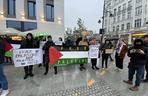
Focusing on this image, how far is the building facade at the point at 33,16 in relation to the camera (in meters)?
26.1

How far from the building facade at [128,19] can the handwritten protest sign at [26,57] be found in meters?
34.3

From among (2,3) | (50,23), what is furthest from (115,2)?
(2,3)

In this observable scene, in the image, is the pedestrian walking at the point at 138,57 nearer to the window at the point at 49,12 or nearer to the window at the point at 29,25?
the window at the point at 29,25

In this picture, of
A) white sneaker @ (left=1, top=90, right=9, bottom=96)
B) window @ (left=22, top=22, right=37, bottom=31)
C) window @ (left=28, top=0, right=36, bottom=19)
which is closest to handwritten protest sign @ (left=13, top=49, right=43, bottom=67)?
white sneaker @ (left=1, top=90, right=9, bottom=96)

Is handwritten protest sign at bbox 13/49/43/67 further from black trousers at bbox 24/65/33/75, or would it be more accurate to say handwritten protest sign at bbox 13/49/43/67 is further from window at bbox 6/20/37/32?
window at bbox 6/20/37/32

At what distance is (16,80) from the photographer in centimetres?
768

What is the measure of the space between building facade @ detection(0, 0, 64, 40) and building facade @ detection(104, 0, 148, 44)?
14.1 m

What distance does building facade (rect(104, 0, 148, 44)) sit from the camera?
49.0m

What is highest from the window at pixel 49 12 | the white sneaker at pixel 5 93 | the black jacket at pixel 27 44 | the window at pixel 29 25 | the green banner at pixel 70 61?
the window at pixel 49 12

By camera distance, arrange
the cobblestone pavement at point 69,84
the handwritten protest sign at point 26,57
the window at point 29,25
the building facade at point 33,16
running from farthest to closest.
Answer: the window at point 29,25, the building facade at point 33,16, the handwritten protest sign at point 26,57, the cobblestone pavement at point 69,84

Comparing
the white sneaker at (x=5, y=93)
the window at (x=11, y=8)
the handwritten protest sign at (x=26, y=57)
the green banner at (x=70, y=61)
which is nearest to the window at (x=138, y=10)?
the window at (x=11, y=8)

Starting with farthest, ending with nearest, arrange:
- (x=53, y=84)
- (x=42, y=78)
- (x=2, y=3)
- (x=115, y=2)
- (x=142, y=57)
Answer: (x=115, y=2) < (x=2, y=3) < (x=42, y=78) < (x=53, y=84) < (x=142, y=57)

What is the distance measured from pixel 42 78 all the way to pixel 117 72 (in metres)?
3.55

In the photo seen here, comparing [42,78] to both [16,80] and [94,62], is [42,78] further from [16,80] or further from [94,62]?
[94,62]
